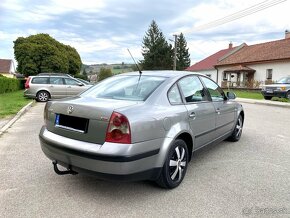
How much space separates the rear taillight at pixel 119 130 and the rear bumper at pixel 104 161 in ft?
0.25

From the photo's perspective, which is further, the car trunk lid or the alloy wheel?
the alloy wheel

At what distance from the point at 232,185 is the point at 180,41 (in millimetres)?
67625

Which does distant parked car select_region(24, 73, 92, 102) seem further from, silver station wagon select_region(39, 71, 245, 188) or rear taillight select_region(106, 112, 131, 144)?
rear taillight select_region(106, 112, 131, 144)

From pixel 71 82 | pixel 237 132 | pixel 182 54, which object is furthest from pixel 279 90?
pixel 182 54

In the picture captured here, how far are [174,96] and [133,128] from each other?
109cm

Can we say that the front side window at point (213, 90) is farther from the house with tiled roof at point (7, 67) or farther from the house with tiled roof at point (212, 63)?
the house with tiled roof at point (7, 67)

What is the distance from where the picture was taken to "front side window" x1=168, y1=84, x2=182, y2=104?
400cm

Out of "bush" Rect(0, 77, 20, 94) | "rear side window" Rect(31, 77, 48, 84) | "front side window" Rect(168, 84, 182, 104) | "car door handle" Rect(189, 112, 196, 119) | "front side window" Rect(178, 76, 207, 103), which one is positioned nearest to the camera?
"front side window" Rect(168, 84, 182, 104)

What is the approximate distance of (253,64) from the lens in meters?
35.3

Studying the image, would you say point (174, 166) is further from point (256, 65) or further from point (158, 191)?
point (256, 65)

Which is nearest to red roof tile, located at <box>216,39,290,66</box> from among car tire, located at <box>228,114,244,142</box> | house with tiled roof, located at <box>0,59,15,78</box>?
car tire, located at <box>228,114,244,142</box>

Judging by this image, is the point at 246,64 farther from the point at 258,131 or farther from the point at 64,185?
the point at 64,185

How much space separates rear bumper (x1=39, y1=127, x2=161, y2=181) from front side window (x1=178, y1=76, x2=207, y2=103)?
1.24m

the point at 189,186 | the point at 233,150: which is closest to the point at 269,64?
the point at 233,150
